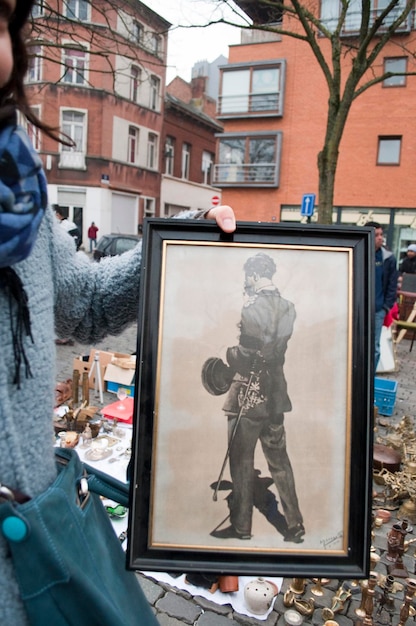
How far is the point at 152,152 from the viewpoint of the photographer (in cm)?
2703

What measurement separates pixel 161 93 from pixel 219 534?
95.3ft

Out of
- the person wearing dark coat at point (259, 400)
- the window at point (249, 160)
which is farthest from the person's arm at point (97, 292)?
the window at point (249, 160)

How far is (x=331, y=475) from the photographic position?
3.67 ft

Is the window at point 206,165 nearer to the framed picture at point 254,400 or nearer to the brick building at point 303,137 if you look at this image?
the brick building at point 303,137

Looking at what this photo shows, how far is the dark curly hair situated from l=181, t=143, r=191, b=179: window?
3031 centimetres

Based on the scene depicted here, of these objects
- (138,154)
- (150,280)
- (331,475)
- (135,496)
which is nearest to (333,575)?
(331,475)

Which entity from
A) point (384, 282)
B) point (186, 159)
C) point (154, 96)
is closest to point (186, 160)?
point (186, 159)

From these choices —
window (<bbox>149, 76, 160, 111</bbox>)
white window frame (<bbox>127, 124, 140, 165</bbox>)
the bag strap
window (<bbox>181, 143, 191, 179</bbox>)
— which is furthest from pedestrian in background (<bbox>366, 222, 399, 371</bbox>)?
window (<bbox>181, 143, 191, 179</bbox>)

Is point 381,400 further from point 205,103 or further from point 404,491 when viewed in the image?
point 205,103

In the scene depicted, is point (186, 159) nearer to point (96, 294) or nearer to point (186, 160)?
point (186, 160)

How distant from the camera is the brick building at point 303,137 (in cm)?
1884

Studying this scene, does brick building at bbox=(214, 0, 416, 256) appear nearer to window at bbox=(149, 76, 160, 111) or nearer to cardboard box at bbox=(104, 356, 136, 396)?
window at bbox=(149, 76, 160, 111)

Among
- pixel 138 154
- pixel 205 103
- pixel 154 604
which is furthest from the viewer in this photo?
pixel 205 103

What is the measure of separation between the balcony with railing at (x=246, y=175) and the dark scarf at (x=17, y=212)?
21106 millimetres
